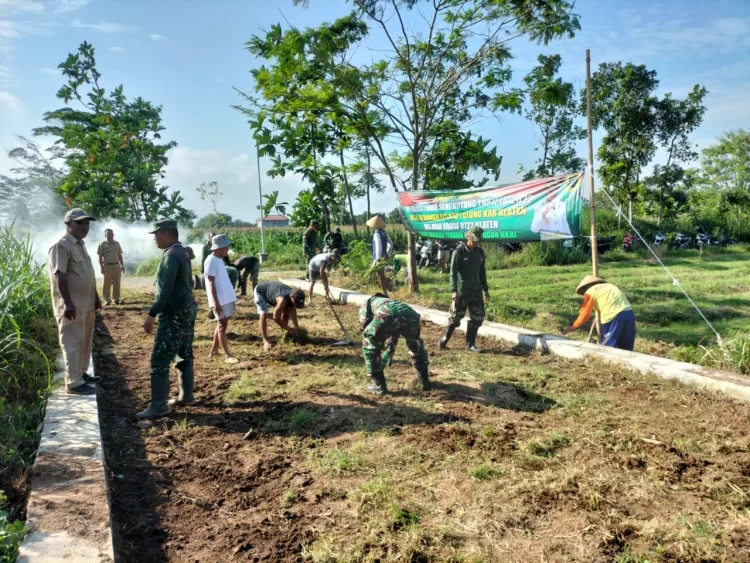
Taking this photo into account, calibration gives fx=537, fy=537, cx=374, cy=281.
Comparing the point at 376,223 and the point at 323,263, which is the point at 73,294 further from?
the point at 376,223

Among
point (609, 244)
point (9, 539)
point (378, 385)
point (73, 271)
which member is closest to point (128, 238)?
point (73, 271)

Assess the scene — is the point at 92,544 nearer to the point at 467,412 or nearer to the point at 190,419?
the point at 190,419

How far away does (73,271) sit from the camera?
4910 millimetres

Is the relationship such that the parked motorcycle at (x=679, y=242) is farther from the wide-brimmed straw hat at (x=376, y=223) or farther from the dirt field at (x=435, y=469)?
the dirt field at (x=435, y=469)

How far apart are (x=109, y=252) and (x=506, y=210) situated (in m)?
7.30

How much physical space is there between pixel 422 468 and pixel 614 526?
1.23 metres

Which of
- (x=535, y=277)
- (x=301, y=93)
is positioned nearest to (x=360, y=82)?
(x=301, y=93)

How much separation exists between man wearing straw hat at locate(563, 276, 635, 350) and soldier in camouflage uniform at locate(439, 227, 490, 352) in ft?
3.94

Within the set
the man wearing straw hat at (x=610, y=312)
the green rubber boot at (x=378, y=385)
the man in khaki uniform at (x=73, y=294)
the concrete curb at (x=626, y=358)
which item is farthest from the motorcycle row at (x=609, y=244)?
the man in khaki uniform at (x=73, y=294)

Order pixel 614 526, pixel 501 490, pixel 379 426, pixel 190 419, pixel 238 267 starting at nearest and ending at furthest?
pixel 614 526 < pixel 501 490 < pixel 379 426 < pixel 190 419 < pixel 238 267

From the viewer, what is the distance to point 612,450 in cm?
382

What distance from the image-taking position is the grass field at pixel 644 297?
7.92 metres

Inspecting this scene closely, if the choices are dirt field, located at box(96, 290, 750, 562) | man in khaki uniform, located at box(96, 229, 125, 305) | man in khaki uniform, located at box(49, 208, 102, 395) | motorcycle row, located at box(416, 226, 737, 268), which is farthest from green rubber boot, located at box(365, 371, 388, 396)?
motorcycle row, located at box(416, 226, 737, 268)

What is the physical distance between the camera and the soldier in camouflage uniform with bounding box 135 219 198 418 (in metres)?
4.61
